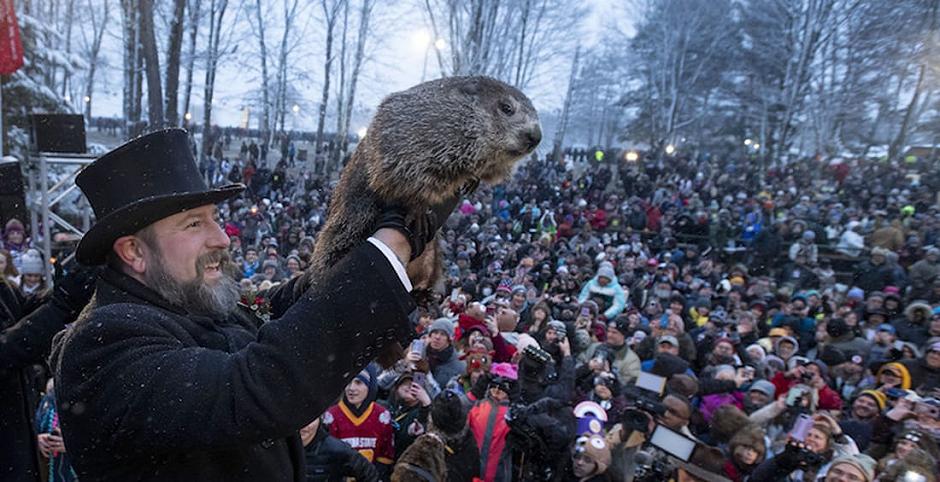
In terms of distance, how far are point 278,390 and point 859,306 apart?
11.1 m

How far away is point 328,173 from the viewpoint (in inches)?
985

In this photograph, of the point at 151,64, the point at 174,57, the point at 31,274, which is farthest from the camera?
the point at 174,57

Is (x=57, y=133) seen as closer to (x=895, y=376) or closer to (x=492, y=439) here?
(x=492, y=439)

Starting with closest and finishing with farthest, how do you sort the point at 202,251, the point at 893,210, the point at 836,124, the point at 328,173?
the point at 202,251 → the point at 893,210 → the point at 328,173 → the point at 836,124

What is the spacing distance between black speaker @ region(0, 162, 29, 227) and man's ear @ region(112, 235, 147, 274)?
775 centimetres

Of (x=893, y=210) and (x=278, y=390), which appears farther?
(x=893, y=210)

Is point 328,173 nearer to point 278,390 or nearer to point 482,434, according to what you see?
point 482,434

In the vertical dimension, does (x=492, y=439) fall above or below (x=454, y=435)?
below

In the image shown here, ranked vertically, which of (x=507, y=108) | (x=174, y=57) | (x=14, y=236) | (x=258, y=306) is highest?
(x=174, y=57)

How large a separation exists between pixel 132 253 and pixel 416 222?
27.8 inches

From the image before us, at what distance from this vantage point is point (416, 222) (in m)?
1.33

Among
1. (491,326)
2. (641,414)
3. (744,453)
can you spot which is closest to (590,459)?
(641,414)

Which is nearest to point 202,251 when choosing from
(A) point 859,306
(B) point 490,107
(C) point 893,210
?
(B) point 490,107

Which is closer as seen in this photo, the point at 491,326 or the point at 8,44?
the point at 491,326
